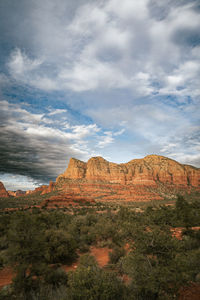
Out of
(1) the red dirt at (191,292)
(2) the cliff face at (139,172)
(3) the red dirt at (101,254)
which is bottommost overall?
(3) the red dirt at (101,254)

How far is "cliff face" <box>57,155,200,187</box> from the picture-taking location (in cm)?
11575

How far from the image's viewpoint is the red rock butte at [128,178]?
97.3m

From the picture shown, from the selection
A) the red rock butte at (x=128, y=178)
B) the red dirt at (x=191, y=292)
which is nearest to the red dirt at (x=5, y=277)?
the red dirt at (x=191, y=292)

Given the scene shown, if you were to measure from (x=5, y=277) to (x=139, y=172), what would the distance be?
12473cm

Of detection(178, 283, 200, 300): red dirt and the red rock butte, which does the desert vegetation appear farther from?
the red rock butte

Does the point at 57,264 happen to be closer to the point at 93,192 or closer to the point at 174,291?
the point at 174,291

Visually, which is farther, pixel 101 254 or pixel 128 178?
pixel 128 178

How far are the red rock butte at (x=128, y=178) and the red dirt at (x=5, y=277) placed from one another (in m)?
77.0

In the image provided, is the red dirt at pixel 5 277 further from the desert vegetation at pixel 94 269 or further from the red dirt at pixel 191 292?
the red dirt at pixel 191 292

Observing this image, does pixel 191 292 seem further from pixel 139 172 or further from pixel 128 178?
pixel 139 172

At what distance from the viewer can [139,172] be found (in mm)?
128000

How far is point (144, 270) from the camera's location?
6.33 metres

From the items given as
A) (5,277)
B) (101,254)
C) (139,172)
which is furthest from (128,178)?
(5,277)

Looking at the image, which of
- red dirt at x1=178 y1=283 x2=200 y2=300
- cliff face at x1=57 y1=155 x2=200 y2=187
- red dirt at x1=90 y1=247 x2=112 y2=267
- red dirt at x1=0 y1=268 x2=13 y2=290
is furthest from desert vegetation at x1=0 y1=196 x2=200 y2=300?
cliff face at x1=57 y1=155 x2=200 y2=187
